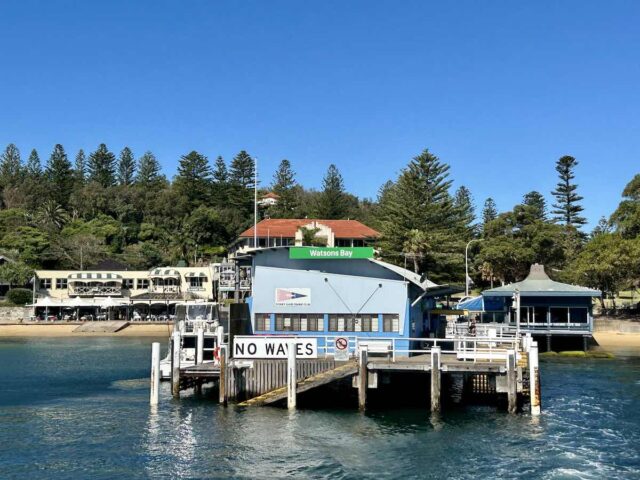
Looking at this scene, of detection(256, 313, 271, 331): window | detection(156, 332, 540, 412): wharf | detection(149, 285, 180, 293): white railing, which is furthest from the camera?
detection(149, 285, 180, 293): white railing

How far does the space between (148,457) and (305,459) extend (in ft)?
17.6

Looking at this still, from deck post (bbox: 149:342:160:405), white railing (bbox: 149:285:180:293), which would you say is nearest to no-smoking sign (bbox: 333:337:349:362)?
deck post (bbox: 149:342:160:405)

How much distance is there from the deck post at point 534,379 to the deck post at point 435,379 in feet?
12.1

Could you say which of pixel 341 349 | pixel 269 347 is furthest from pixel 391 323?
pixel 269 347

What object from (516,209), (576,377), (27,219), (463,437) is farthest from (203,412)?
(27,219)

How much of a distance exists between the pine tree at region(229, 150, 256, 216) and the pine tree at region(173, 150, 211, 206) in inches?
210

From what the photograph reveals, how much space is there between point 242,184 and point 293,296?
109845 millimetres

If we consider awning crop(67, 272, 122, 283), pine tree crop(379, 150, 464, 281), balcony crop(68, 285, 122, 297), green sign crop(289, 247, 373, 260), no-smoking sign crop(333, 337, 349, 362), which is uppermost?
pine tree crop(379, 150, 464, 281)

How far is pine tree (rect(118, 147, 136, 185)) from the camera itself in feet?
525

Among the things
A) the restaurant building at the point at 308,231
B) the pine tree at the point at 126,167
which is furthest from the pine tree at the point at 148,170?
the restaurant building at the point at 308,231

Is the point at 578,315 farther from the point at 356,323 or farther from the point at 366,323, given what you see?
the point at 356,323

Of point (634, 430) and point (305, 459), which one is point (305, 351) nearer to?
point (305, 459)

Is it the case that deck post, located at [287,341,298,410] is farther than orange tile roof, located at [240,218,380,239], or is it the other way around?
orange tile roof, located at [240,218,380,239]

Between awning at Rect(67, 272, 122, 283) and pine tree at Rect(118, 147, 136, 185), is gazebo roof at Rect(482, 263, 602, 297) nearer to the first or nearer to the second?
awning at Rect(67, 272, 122, 283)
